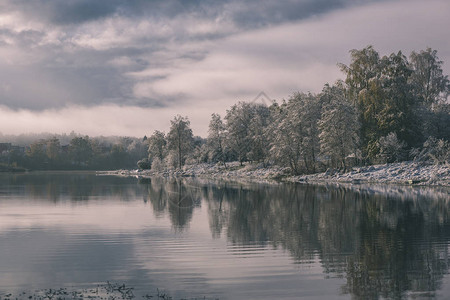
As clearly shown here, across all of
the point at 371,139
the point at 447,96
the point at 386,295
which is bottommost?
the point at 386,295

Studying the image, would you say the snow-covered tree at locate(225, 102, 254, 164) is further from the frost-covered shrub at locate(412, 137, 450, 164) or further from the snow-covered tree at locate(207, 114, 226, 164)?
the frost-covered shrub at locate(412, 137, 450, 164)

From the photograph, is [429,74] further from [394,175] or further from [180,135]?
[180,135]

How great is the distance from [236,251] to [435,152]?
50.5 metres

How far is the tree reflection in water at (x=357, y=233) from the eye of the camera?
1246 cm

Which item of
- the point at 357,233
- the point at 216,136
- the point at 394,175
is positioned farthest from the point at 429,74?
the point at 357,233

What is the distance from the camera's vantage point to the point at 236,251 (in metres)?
16.2

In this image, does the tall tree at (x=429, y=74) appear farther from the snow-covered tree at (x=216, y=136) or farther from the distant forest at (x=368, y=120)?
the snow-covered tree at (x=216, y=136)

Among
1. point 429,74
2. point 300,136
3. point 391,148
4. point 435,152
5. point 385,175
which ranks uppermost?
point 429,74

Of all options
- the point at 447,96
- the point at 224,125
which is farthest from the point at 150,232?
the point at 224,125

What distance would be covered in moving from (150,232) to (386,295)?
12.5m

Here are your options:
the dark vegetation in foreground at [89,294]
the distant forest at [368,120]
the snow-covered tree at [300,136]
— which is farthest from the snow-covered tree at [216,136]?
the dark vegetation in foreground at [89,294]

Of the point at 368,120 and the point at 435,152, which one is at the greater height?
the point at 368,120

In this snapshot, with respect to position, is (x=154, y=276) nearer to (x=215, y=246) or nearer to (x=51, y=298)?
(x=51, y=298)

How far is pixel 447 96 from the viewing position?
8831 cm
